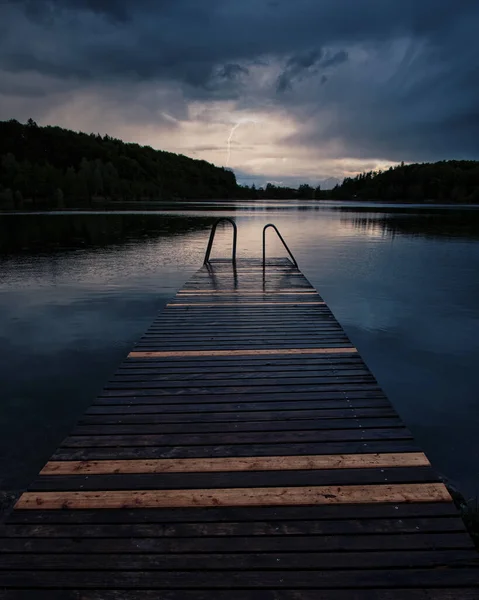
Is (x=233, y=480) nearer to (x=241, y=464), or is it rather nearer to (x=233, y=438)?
(x=241, y=464)

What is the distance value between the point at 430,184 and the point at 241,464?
15610 centimetres

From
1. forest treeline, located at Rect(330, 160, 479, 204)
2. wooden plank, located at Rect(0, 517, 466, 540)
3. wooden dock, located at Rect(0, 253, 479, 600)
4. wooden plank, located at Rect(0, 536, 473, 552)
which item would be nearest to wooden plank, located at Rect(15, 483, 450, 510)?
wooden dock, located at Rect(0, 253, 479, 600)

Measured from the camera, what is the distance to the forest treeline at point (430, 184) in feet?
420

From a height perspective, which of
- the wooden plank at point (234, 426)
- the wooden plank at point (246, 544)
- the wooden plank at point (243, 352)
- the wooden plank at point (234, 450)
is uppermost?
the wooden plank at point (246, 544)

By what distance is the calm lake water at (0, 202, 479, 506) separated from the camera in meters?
5.52

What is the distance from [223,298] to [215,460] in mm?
5494

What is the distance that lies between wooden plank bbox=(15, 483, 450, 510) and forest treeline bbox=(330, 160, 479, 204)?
138 meters

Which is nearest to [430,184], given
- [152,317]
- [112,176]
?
[112,176]

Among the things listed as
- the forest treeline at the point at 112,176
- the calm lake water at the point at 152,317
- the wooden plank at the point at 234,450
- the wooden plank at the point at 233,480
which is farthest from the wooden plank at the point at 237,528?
the forest treeline at the point at 112,176

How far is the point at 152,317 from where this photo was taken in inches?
439

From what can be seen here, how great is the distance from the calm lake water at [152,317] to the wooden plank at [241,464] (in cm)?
184

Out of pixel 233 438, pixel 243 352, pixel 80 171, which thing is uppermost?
pixel 80 171

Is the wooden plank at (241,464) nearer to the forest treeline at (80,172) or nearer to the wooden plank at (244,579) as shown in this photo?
the wooden plank at (244,579)

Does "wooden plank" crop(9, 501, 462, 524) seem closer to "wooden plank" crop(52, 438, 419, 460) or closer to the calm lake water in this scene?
"wooden plank" crop(52, 438, 419, 460)
